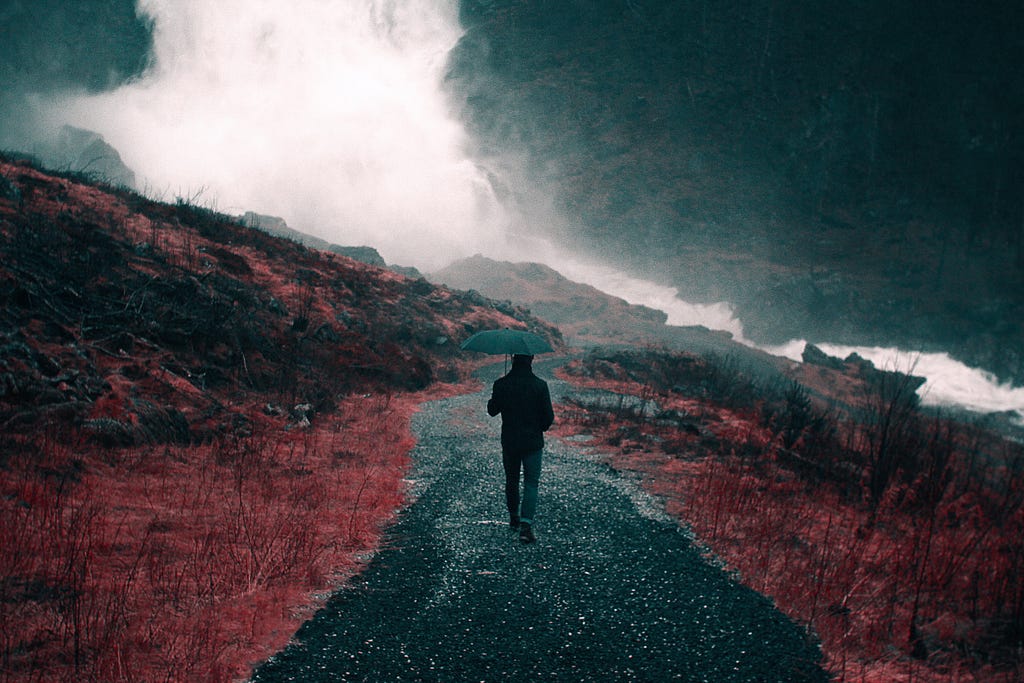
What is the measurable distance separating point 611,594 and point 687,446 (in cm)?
817

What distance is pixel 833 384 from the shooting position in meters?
75.0

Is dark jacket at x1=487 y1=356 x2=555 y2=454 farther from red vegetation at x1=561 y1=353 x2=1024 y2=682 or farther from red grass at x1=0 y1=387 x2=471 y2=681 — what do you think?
red vegetation at x1=561 y1=353 x2=1024 y2=682

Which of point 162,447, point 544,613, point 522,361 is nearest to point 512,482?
point 522,361

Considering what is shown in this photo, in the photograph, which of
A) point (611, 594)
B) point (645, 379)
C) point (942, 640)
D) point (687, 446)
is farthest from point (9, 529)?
point (645, 379)

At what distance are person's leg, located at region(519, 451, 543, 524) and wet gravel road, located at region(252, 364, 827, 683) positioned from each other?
43 centimetres

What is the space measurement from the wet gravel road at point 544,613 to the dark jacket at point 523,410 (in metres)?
1.40

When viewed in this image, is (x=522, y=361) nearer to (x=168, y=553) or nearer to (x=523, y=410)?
(x=523, y=410)

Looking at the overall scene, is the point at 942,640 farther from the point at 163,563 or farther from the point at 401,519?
the point at 163,563

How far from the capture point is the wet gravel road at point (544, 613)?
406 centimetres

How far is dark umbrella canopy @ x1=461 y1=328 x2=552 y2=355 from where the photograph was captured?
702 centimetres

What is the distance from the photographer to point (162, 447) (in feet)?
29.0

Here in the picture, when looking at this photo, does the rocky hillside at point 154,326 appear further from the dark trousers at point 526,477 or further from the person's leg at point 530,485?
the person's leg at point 530,485

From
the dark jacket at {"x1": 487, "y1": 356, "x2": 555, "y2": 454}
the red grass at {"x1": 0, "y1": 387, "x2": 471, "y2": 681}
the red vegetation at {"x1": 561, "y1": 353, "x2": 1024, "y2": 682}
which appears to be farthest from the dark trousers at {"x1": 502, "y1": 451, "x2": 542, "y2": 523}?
the red vegetation at {"x1": 561, "y1": 353, "x2": 1024, "y2": 682}

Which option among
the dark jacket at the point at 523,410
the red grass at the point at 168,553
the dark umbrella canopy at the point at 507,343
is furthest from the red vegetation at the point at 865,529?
the red grass at the point at 168,553
